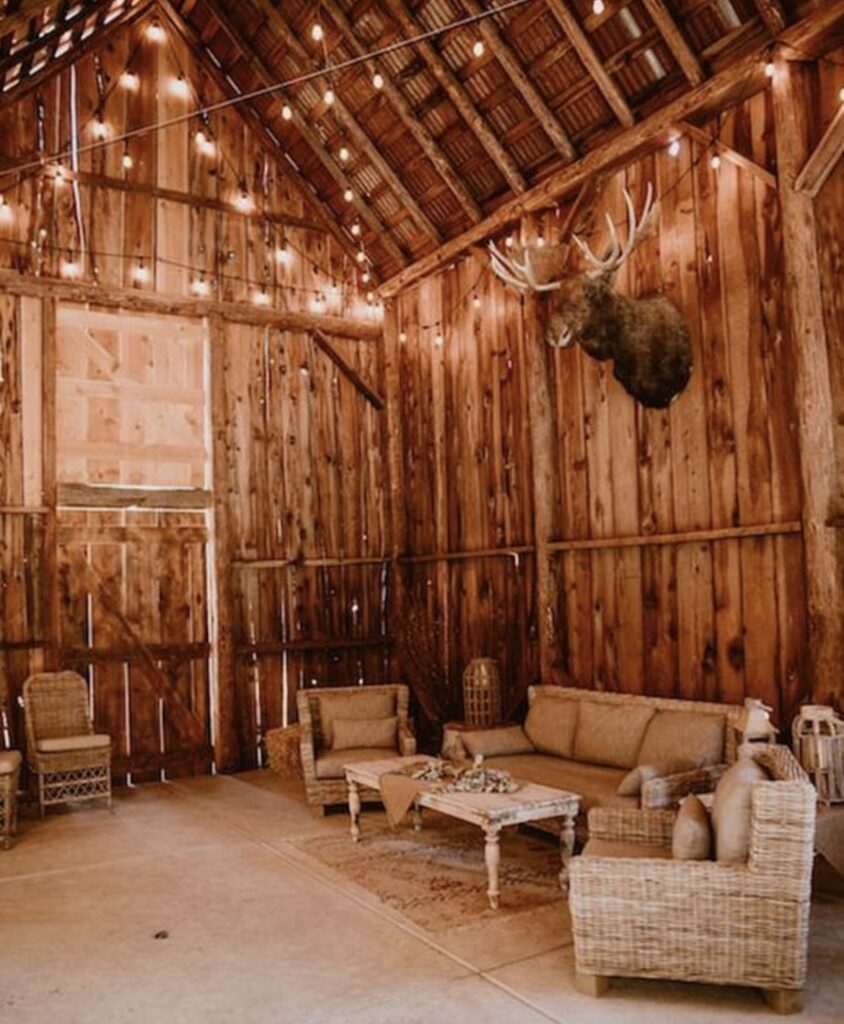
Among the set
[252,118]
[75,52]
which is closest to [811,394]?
[252,118]

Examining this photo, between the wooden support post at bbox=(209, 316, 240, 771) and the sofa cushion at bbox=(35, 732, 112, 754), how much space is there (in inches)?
54.6

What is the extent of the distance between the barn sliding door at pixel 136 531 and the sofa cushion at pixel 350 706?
1.74 metres

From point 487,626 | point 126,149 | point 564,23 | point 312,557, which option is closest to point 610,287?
point 564,23

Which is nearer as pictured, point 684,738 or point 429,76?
point 684,738

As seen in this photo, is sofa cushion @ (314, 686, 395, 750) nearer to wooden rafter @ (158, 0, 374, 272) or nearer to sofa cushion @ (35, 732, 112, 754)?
sofa cushion @ (35, 732, 112, 754)

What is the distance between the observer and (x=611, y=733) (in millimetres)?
5699

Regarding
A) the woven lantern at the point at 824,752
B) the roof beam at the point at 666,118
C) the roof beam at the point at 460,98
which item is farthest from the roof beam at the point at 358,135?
the woven lantern at the point at 824,752

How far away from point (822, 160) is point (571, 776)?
3.70m

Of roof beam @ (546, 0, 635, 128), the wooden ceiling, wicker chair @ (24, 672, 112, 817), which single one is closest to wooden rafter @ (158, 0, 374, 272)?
the wooden ceiling

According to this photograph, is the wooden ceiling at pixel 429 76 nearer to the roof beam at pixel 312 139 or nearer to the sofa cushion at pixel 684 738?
the roof beam at pixel 312 139

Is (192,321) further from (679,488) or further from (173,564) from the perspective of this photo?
(679,488)

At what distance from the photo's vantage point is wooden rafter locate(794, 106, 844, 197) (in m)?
5.09

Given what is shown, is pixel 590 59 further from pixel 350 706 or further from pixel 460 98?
pixel 350 706

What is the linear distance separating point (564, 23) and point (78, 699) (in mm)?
5878
